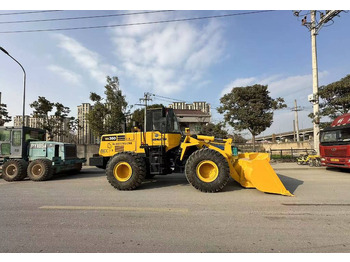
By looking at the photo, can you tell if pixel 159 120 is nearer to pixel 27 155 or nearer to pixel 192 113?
pixel 27 155

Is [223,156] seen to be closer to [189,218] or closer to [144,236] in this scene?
[189,218]

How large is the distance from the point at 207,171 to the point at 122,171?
2708 millimetres

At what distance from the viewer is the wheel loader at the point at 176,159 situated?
5359 mm

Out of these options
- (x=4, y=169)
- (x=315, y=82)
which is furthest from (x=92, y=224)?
(x=315, y=82)

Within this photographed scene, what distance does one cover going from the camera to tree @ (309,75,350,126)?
11.3 metres

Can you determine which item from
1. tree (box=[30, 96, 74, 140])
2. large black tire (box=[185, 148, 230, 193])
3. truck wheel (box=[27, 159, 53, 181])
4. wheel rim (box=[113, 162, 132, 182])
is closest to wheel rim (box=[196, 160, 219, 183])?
large black tire (box=[185, 148, 230, 193])

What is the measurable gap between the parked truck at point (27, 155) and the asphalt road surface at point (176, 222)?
8.83 feet

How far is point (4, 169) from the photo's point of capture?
8.09 metres

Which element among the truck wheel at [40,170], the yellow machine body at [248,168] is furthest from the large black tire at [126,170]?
the truck wheel at [40,170]

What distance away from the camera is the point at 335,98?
11945 mm

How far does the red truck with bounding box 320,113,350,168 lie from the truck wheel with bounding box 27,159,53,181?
42.2 ft

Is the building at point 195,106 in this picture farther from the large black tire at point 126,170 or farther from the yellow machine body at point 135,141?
the large black tire at point 126,170

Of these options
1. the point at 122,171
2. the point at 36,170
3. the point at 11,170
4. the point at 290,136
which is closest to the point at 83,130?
the point at 11,170
